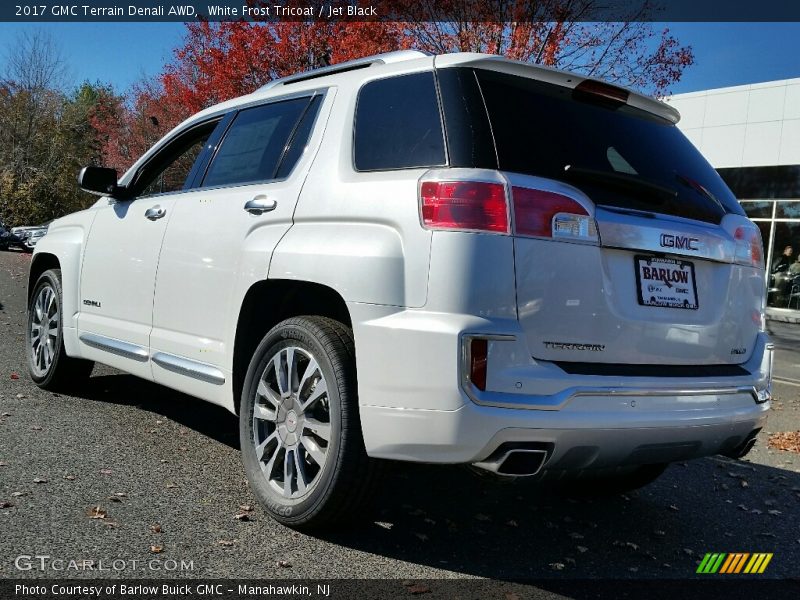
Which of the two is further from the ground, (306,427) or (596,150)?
(596,150)

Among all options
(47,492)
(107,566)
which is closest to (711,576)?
(107,566)

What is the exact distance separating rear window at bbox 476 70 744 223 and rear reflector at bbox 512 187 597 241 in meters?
0.12

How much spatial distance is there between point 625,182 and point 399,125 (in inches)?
38.7

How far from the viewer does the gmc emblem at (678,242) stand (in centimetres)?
325

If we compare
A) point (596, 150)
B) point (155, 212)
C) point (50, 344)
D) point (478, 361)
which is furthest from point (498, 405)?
point (50, 344)

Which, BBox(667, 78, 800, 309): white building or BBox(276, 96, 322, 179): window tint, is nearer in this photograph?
BBox(276, 96, 322, 179): window tint

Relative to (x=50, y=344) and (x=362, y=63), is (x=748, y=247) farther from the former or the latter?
(x=50, y=344)

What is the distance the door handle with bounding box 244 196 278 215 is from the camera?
3.79 m

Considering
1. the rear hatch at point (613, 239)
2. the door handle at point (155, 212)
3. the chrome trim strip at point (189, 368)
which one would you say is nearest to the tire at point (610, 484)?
the rear hatch at point (613, 239)

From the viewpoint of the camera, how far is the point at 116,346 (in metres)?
4.93

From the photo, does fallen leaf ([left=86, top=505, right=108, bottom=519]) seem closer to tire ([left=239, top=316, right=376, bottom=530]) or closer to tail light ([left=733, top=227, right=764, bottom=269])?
tire ([left=239, top=316, right=376, bottom=530])

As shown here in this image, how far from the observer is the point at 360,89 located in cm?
371

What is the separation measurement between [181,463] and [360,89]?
7.45 ft

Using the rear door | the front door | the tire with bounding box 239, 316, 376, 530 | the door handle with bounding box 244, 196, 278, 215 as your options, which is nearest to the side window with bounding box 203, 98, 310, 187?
the rear door
